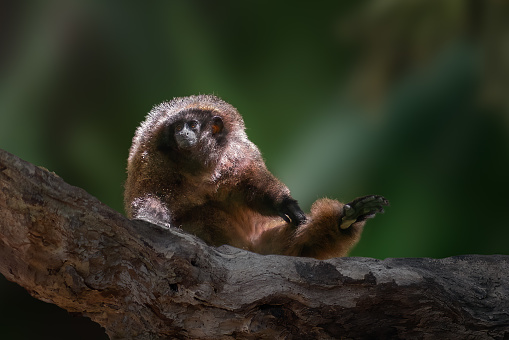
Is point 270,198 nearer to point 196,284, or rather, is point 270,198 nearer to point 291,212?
point 291,212

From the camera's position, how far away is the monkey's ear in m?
3.14

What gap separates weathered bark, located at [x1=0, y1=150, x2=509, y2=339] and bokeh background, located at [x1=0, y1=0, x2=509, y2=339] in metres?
1.18

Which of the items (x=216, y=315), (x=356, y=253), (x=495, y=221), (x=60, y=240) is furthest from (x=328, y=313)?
(x=495, y=221)

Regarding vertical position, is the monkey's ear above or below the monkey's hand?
above

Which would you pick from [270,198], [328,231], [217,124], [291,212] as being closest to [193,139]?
[217,124]

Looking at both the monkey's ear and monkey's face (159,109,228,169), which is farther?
the monkey's ear

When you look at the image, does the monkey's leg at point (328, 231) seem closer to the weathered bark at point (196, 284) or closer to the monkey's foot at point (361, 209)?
the monkey's foot at point (361, 209)

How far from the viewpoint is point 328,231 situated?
2.86 m

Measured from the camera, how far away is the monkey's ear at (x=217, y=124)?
124 inches

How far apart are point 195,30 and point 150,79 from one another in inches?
16.6

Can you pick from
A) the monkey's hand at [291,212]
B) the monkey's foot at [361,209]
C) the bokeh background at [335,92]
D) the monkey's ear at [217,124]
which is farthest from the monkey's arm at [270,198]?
the bokeh background at [335,92]

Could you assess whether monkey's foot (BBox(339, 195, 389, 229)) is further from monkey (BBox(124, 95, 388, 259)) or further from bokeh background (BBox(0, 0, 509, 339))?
bokeh background (BBox(0, 0, 509, 339))

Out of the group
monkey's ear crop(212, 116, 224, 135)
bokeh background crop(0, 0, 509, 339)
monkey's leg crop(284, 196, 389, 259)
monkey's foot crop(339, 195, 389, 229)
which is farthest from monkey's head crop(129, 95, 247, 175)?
monkey's foot crop(339, 195, 389, 229)

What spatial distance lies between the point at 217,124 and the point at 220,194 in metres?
0.42
